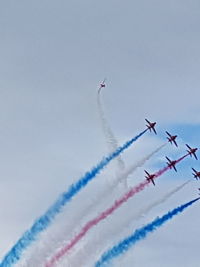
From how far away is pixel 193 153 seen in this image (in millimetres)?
197500

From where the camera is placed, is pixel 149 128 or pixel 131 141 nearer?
pixel 131 141

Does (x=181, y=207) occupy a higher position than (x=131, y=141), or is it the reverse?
(x=131, y=141)

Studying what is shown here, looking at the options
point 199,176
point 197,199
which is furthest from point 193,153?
point 197,199

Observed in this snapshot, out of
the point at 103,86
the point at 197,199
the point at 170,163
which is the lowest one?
the point at 197,199

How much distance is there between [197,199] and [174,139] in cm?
2189

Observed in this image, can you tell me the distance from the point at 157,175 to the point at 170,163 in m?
4.88

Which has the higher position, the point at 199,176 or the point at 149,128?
the point at 149,128

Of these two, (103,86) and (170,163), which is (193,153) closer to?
(170,163)

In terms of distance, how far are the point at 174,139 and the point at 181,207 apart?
22641 millimetres

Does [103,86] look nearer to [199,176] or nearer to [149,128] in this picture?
[149,128]

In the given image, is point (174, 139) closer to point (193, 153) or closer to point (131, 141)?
point (193, 153)

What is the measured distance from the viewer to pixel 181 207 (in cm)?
18188

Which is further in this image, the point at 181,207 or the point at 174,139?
the point at 174,139

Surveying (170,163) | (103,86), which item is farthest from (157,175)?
(103,86)
